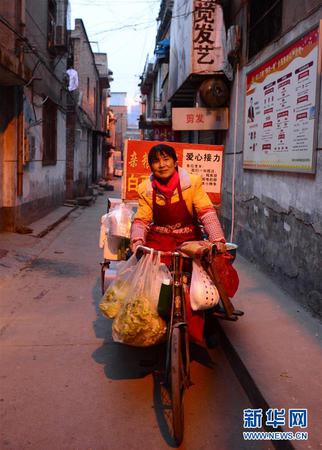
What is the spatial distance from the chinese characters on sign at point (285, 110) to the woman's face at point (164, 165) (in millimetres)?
2116

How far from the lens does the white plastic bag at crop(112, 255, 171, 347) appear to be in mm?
3443

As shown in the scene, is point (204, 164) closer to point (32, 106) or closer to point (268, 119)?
point (268, 119)

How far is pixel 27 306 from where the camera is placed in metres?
5.96

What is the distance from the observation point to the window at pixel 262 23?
696 centimetres

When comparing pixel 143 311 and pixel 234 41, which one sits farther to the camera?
pixel 234 41

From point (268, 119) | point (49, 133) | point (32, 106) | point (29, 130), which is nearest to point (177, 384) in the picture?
point (268, 119)

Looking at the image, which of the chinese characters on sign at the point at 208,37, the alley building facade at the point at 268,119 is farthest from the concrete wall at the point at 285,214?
the chinese characters on sign at the point at 208,37

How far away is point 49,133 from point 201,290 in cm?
1243

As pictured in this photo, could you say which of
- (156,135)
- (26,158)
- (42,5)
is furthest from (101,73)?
(26,158)

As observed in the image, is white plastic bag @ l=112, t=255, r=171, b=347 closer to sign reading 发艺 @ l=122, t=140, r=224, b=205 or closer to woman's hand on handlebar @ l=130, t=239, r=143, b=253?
woman's hand on handlebar @ l=130, t=239, r=143, b=253

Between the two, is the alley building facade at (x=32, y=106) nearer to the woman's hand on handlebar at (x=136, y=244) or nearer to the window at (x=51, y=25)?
the window at (x=51, y=25)

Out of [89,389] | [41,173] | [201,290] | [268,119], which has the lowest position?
[89,389]

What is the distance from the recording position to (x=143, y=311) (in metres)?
3.44

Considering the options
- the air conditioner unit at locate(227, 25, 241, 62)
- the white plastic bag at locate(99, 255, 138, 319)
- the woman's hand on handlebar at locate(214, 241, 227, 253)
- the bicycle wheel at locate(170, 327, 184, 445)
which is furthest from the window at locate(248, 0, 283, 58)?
the bicycle wheel at locate(170, 327, 184, 445)
